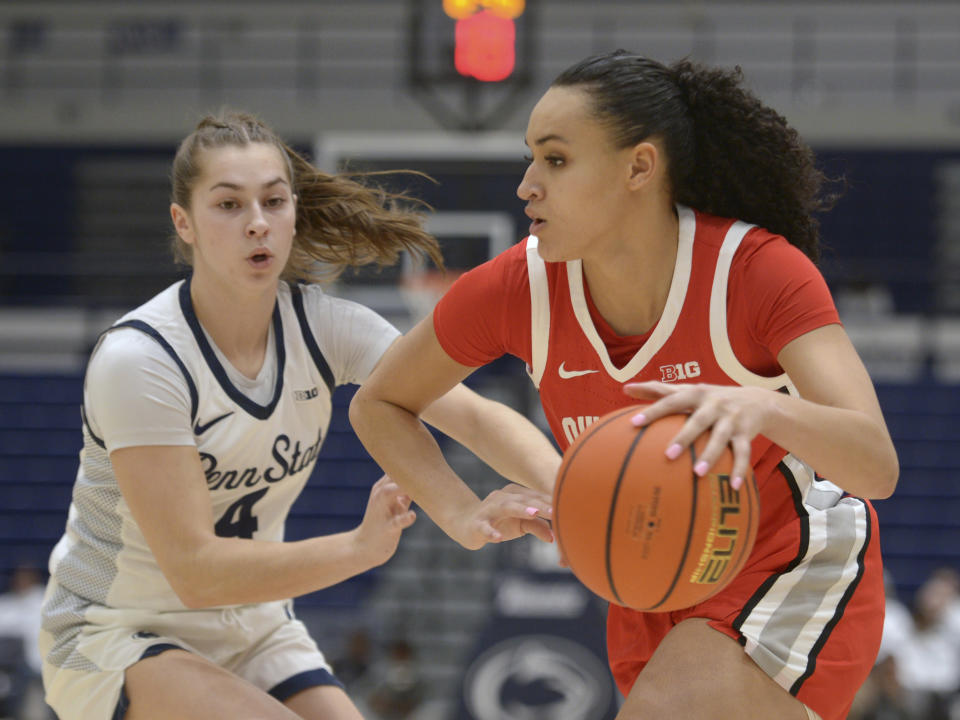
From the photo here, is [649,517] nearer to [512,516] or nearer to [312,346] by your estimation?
[512,516]

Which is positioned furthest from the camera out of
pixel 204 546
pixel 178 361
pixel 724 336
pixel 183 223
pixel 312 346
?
pixel 312 346

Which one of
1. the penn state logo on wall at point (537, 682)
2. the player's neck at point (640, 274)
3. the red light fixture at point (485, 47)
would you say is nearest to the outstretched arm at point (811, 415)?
the player's neck at point (640, 274)

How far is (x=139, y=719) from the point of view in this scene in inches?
102

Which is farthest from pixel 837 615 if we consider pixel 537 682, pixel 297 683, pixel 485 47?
pixel 485 47

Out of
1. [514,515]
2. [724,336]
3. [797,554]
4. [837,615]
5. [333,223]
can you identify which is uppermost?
[333,223]

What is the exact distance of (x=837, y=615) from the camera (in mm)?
2355

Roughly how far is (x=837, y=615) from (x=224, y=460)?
4.39 ft

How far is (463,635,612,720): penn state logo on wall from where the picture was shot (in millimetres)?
6883

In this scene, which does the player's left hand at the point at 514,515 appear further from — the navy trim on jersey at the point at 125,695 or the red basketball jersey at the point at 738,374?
the navy trim on jersey at the point at 125,695

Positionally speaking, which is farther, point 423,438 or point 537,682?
point 537,682

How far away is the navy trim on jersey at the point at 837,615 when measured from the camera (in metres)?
2.29

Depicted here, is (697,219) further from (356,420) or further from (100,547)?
(100,547)

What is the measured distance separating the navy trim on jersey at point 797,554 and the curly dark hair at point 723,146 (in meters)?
0.47

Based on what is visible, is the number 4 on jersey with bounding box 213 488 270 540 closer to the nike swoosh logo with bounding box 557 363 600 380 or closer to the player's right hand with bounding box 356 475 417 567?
the player's right hand with bounding box 356 475 417 567
